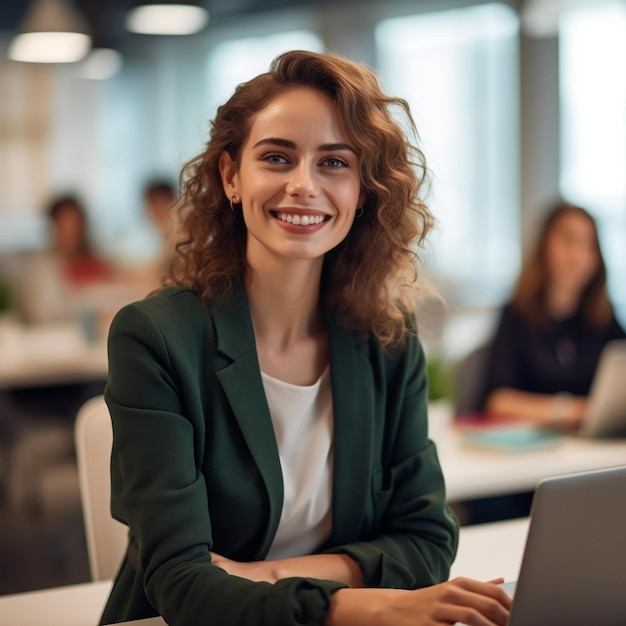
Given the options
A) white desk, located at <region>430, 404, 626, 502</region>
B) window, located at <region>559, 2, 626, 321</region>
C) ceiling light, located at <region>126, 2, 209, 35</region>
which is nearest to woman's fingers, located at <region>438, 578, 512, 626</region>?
white desk, located at <region>430, 404, 626, 502</region>

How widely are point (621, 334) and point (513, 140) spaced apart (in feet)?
13.1

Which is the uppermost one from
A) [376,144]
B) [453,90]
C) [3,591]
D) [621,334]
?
[453,90]

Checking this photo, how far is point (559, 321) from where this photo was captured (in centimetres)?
363

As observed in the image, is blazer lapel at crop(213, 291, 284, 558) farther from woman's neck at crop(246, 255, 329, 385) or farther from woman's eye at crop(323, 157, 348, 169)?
woman's eye at crop(323, 157, 348, 169)

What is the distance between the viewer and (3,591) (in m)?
3.65

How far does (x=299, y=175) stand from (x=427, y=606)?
67cm

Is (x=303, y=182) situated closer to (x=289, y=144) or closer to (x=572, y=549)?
(x=289, y=144)

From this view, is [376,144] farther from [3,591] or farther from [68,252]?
[68,252]

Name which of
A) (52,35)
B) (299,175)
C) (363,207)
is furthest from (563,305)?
(52,35)

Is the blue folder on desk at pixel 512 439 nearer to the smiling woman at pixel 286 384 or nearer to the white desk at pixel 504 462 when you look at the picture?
the white desk at pixel 504 462

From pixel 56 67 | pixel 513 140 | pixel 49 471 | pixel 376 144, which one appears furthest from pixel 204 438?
pixel 56 67

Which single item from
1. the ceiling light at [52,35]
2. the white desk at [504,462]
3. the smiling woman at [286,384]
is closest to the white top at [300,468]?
the smiling woman at [286,384]

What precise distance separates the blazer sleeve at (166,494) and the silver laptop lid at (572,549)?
295 mm

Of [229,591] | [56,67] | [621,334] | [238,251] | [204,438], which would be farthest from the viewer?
[56,67]
